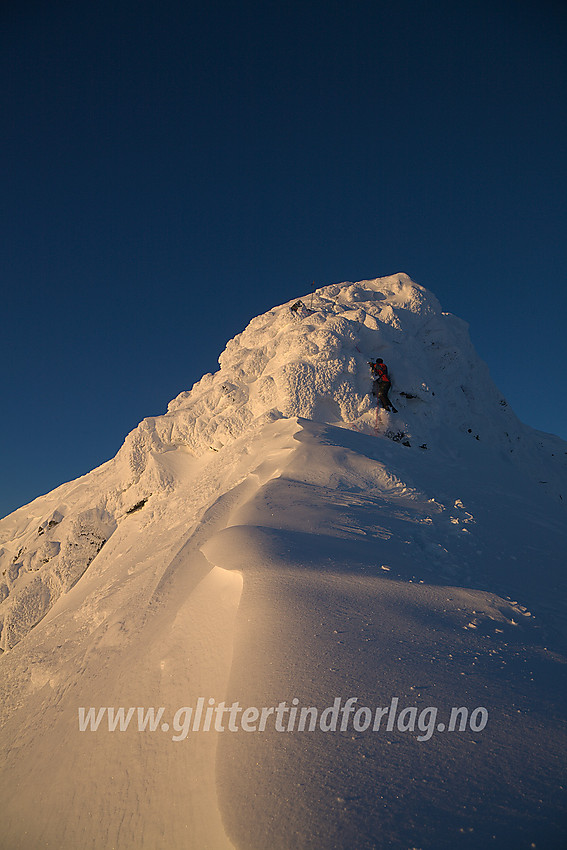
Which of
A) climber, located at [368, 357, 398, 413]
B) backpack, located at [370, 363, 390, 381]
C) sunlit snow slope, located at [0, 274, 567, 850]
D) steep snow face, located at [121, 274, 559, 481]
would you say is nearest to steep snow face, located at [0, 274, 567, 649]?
steep snow face, located at [121, 274, 559, 481]

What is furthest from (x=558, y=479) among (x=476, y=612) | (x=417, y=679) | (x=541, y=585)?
(x=417, y=679)

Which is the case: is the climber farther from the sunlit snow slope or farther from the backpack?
the sunlit snow slope

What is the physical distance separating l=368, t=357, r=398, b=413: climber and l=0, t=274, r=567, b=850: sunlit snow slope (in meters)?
2.84

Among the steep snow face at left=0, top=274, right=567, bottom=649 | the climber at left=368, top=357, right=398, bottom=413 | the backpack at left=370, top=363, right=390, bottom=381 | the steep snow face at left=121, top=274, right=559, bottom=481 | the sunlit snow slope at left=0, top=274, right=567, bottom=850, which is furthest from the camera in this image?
the backpack at left=370, top=363, right=390, bottom=381

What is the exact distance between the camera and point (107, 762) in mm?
3689

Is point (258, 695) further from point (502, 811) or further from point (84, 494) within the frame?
point (84, 494)

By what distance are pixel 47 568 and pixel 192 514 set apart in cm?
592

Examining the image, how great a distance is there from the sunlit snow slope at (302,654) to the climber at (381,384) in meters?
2.84

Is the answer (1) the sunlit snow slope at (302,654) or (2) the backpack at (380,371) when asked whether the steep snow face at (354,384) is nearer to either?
(2) the backpack at (380,371)

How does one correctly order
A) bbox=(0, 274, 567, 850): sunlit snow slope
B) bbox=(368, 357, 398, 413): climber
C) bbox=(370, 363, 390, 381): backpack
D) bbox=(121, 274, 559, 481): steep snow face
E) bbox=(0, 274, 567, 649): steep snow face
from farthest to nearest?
bbox=(370, 363, 390, 381): backpack < bbox=(368, 357, 398, 413): climber < bbox=(121, 274, 559, 481): steep snow face < bbox=(0, 274, 567, 649): steep snow face < bbox=(0, 274, 567, 850): sunlit snow slope

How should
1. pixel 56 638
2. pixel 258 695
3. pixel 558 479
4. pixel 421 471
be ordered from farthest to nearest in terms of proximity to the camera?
pixel 558 479 < pixel 421 471 < pixel 56 638 < pixel 258 695

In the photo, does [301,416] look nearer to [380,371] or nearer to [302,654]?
[380,371]

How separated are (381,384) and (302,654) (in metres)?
11.1

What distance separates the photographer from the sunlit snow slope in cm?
261
